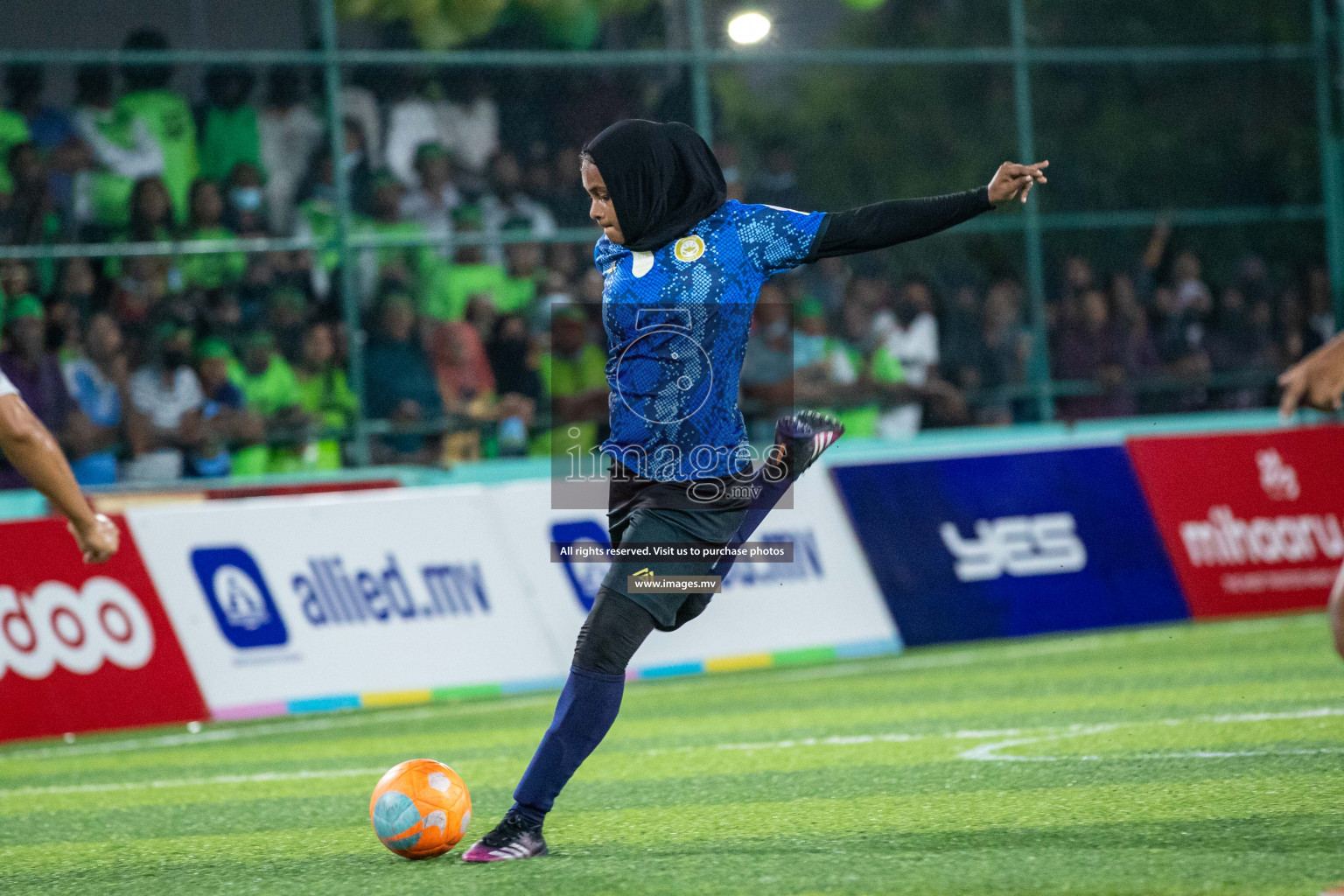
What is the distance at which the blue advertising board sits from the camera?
11.4m

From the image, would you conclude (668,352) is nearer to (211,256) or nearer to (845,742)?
(845,742)

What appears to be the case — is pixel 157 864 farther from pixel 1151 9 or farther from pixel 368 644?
pixel 1151 9

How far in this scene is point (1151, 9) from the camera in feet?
55.3

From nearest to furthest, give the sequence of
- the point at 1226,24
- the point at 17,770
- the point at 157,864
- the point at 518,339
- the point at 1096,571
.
A: the point at 157,864 < the point at 17,770 < the point at 1096,571 < the point at 518,339 < the point at 1226,24

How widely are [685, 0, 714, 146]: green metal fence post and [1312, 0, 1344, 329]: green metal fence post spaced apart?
5.81m

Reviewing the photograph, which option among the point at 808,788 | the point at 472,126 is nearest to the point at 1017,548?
the point at 808,788

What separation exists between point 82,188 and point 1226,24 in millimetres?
10510

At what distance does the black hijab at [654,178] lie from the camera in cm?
499

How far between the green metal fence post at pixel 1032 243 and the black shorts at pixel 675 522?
999 centimetres

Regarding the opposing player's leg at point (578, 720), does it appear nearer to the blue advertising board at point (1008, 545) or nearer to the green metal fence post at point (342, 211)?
the blue advertising board at point (1008, 545)

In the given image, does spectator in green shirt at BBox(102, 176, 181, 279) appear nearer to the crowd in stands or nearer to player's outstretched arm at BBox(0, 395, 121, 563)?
the crowd in stands

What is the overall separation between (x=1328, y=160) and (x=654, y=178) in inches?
487

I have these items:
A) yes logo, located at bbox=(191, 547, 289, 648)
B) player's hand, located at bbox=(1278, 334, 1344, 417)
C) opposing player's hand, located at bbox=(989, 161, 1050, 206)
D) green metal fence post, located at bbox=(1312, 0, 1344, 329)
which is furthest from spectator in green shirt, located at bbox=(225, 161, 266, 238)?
player's hand, located at bbox=(1278, 334, 1344, 417)

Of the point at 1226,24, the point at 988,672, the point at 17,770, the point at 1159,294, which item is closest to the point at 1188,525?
the point at 988,672
